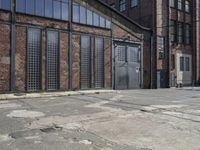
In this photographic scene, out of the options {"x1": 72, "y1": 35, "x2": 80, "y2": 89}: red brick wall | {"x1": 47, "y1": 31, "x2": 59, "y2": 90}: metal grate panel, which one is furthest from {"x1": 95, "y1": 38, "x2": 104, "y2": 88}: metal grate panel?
{"x1": 47, "y1": 31, "x2": 59, "y2": 90}: metal grate panel

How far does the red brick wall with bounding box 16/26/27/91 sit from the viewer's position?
65.8 feet

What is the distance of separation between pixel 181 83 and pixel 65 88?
56.1ft

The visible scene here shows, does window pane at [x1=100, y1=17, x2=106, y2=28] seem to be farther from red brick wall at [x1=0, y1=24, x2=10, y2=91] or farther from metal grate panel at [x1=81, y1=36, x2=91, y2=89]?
red brick wall at [x1=0, y1=24, x2=10, y2=91]

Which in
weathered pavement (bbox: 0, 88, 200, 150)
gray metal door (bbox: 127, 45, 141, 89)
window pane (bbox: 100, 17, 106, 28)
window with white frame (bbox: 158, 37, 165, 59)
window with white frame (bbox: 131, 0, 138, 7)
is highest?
window with white frame (bbox: 131, 0, 138, 7)

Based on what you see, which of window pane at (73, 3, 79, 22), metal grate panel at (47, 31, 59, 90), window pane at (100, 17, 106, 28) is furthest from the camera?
window pane at (100, 17, 106, 28)

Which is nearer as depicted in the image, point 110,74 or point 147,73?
point 110,74

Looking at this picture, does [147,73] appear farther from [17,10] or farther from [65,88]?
[17,10]

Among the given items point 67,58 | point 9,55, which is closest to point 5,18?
point 9,55

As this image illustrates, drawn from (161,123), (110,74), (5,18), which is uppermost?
(5,18)

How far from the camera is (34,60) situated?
2091cm

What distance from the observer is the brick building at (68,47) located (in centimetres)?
1992

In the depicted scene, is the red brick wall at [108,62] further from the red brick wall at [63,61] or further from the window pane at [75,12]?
the red brick wall at [63,61]

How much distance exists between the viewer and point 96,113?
1156 cm

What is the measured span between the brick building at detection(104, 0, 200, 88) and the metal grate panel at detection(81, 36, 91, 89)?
370 inches
